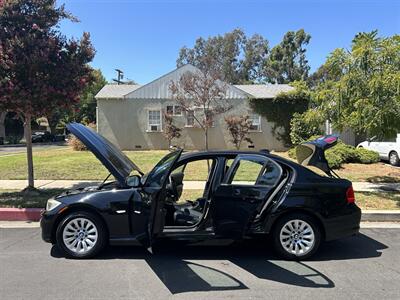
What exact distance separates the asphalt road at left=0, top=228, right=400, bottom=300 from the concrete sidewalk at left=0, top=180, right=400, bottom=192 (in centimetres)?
472

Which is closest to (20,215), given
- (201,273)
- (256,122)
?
(201,273)

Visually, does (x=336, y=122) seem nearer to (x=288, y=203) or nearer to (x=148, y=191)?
(x=288, y=203)

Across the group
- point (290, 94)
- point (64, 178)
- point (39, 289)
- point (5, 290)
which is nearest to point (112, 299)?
point (39, 289)

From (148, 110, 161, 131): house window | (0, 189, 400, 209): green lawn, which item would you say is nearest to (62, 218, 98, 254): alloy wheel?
(0, 189, 400, 209): green lawn

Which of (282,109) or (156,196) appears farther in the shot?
(282,109)

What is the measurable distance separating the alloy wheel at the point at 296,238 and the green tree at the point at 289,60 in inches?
1995

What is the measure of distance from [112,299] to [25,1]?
25.3ft

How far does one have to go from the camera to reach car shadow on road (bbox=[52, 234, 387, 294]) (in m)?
4.75

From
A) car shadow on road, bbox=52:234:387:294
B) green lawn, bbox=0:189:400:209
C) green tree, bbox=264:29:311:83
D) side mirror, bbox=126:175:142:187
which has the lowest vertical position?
car shadow on road, bbox=52:234:387:294

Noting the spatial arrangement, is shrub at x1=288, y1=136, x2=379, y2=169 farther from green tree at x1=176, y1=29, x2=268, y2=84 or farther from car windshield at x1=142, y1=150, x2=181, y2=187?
green tree at x1=176, y1=29, x2=268, y2=84

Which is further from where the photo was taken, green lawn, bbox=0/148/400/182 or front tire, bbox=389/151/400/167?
front tire, bbox=389/151/400/167

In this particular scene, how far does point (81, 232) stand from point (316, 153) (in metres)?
4.02

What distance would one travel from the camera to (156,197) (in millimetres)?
5004

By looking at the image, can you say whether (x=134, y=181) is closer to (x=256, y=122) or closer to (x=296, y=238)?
(x=296, y=238)
